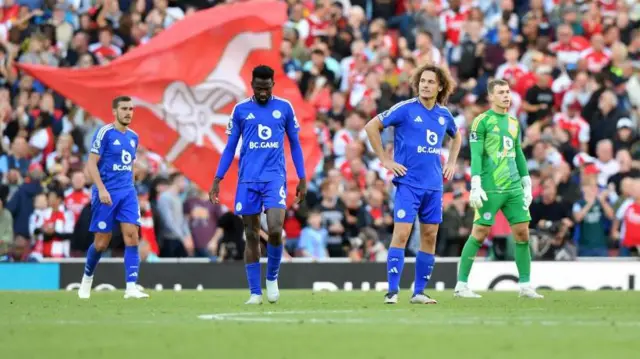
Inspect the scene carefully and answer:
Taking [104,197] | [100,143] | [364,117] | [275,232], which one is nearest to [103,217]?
[104,197]

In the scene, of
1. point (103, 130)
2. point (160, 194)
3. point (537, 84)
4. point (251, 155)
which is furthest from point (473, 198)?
point (537, 84)

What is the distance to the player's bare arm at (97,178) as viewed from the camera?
17.5m

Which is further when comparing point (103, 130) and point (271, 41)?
point (271, 41)

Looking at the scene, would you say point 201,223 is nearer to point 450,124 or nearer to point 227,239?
point 227,239

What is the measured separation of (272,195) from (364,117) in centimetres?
1104

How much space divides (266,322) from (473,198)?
17.4ft

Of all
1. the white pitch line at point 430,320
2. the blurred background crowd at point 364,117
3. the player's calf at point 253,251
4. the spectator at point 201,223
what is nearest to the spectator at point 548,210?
the blurred background crowd at point 364,117

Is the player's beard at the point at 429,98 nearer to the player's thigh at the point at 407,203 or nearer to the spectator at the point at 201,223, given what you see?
the player's thigh at the point at 407,203

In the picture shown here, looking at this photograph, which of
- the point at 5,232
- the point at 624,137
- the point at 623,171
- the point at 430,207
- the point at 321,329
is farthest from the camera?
the point at 624,137

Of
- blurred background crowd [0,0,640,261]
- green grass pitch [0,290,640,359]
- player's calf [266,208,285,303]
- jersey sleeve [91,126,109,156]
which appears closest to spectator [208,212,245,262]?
blurred background crowd [0,0,640,261]

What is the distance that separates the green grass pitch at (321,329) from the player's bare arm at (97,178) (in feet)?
A: 5.20

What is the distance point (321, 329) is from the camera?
37.0 ft

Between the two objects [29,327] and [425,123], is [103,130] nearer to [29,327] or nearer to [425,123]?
[425,123]

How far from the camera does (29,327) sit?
1168cm
